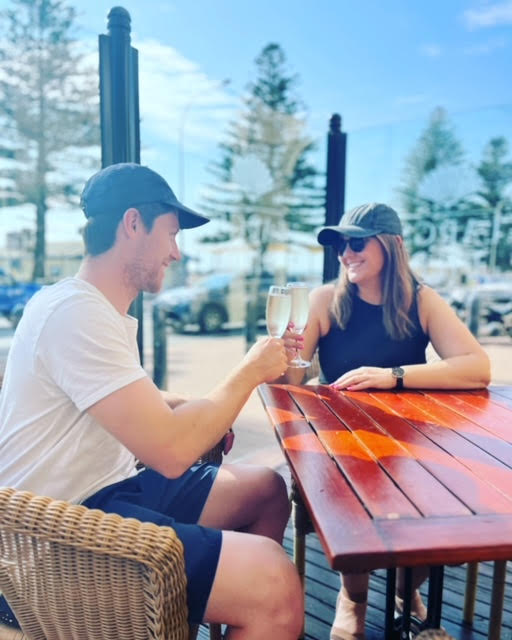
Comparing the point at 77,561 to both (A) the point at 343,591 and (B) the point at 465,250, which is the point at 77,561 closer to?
(A) the point at 343,591

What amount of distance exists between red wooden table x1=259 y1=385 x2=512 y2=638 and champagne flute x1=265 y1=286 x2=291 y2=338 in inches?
9.4

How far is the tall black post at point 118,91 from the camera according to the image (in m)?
1.67

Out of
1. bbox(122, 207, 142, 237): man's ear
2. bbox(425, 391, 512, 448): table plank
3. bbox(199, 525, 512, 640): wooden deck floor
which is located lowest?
bbox(199, 525, 512, 640): wooden deck floor

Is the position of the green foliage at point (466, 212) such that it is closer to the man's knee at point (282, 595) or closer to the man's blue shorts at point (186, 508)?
the man's blue shorts at point (186, 508)

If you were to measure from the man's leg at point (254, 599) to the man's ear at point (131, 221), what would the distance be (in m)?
0.71

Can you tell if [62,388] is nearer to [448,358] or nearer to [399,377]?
[399,377]

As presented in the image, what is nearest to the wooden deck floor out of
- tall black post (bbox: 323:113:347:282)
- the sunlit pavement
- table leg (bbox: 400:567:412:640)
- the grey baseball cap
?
table leg (bbox: 400:567:412:640)

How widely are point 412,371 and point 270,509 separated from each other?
2.12ft

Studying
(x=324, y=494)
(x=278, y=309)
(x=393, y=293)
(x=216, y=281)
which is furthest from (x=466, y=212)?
(x=324, y=494)

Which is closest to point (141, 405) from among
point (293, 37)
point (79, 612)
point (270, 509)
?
point (79, 612)

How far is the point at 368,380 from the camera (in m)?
1.59

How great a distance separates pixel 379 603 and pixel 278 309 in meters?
1.10

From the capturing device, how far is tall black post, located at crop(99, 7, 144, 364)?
167cm

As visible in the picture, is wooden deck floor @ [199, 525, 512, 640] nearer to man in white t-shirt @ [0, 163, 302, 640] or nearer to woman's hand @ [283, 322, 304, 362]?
man in white t-shirt @ [0, 163, 302, 640]
